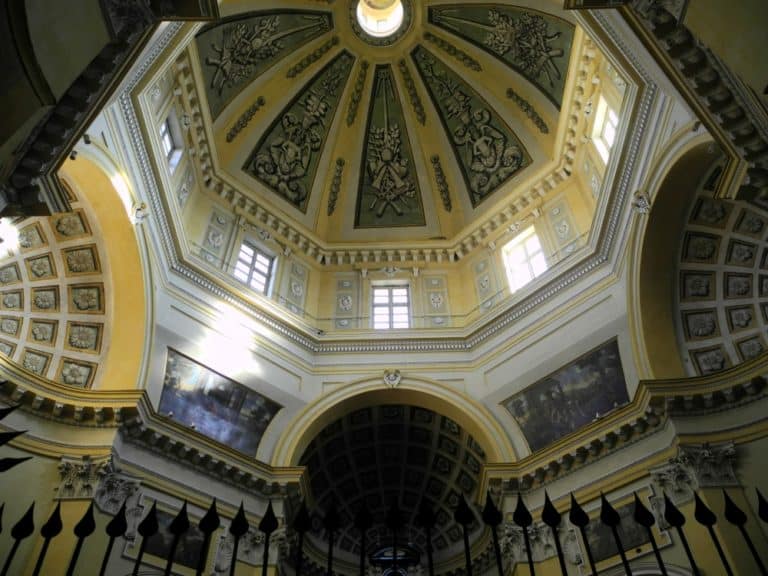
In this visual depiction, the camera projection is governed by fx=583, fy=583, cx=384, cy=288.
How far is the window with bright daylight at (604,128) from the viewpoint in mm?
16828

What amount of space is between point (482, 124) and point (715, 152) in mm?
11860

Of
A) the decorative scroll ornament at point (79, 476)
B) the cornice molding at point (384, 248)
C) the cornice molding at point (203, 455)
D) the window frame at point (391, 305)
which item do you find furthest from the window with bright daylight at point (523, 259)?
the decorative scroll ornament at point (79, 476)

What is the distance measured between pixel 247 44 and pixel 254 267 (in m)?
7.97

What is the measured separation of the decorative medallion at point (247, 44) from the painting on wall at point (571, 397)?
14.1 metres

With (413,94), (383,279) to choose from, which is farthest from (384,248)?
(413,94)

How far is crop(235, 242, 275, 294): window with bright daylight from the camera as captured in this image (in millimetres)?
19766

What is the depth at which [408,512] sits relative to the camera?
76.0 ft

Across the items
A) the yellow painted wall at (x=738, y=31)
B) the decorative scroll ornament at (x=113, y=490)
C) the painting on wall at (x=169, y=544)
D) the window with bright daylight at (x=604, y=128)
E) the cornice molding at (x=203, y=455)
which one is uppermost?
the window with bright daylight at (x=604, y=128)

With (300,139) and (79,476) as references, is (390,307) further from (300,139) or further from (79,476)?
(79,476)

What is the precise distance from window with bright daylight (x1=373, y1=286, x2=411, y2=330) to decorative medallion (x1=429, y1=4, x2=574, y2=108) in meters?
8.74

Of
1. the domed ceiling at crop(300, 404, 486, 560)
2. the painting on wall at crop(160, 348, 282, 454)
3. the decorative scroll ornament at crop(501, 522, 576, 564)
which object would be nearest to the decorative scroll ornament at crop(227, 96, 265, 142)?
the painting on wall at crop(160, 348, 282, 454)

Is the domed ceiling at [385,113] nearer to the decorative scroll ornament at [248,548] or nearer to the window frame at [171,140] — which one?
the window frame at [171,140]

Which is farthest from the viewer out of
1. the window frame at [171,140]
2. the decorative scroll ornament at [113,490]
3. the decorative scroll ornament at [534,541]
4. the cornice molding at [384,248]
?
the cornice molding at [384,248]

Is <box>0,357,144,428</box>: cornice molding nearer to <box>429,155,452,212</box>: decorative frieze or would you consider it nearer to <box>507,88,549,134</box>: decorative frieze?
<box>429,155,452,212</box>: decorative frieze
